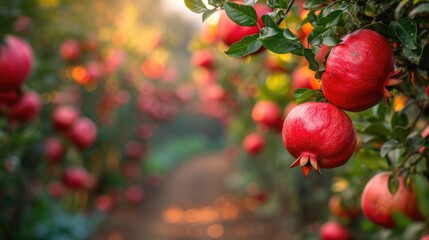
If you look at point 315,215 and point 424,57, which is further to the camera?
point 315,215

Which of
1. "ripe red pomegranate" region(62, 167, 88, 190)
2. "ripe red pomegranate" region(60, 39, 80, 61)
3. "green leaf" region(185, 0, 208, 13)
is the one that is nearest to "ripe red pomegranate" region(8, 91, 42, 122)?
"green leaf" region(185, 0, 208, 13)

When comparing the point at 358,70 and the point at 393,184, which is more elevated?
the point at 358,70

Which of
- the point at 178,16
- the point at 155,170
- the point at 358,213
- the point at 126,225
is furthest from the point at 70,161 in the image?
the point at 178,16

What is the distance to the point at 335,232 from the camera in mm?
2254

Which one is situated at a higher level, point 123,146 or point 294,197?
point 123,146

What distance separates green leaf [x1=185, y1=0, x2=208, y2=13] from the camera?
0.97m

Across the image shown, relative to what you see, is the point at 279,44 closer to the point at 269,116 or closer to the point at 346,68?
the point at 346,68

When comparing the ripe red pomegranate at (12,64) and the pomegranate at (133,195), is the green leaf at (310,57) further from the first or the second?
the pomegranate at (133,195)

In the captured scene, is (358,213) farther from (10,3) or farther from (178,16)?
(178,16)

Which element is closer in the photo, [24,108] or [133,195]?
[24,108]

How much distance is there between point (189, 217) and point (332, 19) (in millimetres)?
7427

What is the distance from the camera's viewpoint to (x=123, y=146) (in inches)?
314

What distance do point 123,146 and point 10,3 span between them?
19.5 ft

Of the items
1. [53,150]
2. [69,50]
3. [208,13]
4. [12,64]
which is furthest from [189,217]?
[208,13]
